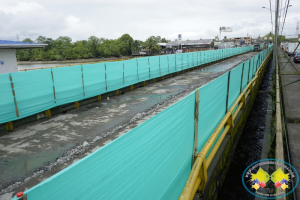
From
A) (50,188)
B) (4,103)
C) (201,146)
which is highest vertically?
(50,188)

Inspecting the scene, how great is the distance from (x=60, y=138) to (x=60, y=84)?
11.7 ft

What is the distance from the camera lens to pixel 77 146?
20.0 feet

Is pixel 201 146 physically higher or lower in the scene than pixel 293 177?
higher

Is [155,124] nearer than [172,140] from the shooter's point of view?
Yes

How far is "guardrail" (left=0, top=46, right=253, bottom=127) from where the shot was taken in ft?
24.6

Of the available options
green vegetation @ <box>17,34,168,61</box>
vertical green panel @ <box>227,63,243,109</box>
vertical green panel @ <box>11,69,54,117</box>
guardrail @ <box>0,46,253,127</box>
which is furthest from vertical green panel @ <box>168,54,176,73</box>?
green vegetation @ <box>17,34,168,61</box>

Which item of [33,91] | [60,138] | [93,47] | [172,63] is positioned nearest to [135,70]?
[172,63]

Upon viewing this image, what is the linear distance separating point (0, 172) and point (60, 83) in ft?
17.0

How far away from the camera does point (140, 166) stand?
2156 mm

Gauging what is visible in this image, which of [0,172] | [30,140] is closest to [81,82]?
[30,140]

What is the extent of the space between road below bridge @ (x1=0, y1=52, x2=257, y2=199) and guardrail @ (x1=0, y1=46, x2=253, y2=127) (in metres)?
0.61

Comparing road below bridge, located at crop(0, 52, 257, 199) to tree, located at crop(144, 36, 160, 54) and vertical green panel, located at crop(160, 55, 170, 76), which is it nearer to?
vertical green panel, located at crop(160, 55, 170, 76)

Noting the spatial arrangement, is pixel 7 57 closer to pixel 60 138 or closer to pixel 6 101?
pixel 6 101

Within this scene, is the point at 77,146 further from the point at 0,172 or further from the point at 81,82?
the point at 81,82
